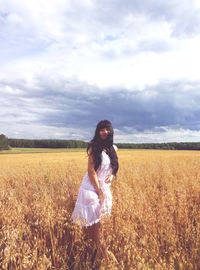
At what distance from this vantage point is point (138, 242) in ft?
13.5

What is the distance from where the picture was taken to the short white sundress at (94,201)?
4.94 meters

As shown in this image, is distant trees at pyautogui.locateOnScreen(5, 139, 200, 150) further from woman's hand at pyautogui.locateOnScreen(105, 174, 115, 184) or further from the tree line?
woman's hand at pyautogui.locateOnScreen(105, 174, 115, 184)

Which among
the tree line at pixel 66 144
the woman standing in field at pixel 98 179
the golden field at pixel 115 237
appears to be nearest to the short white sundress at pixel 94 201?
the woman standing in field at pixel 98 179

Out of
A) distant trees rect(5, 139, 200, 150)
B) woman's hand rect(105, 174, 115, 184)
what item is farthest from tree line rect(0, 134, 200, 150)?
woman's hand rect(105, 174, 115, 184)

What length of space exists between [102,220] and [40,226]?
75cm

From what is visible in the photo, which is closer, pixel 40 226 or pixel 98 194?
pixel 40 226

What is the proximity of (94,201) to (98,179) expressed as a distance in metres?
0.30

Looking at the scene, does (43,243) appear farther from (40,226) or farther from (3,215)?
(3,215)

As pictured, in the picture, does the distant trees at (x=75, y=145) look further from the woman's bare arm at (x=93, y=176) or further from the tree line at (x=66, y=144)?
the woman's bare arm at (x=93, y=176)

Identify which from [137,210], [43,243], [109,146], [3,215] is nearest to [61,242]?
[43,243]

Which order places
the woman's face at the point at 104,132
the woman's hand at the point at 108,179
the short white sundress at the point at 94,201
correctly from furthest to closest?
the woman's hand at the point at 108,179 → the woman's face at the point at 104,132 → the short white sundress at the point at 94,201

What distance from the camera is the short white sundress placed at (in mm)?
4941

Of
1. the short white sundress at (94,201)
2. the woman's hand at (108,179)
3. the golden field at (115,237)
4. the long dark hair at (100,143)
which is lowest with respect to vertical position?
the golden field at (115,237)

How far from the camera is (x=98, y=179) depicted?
17.0 feet
